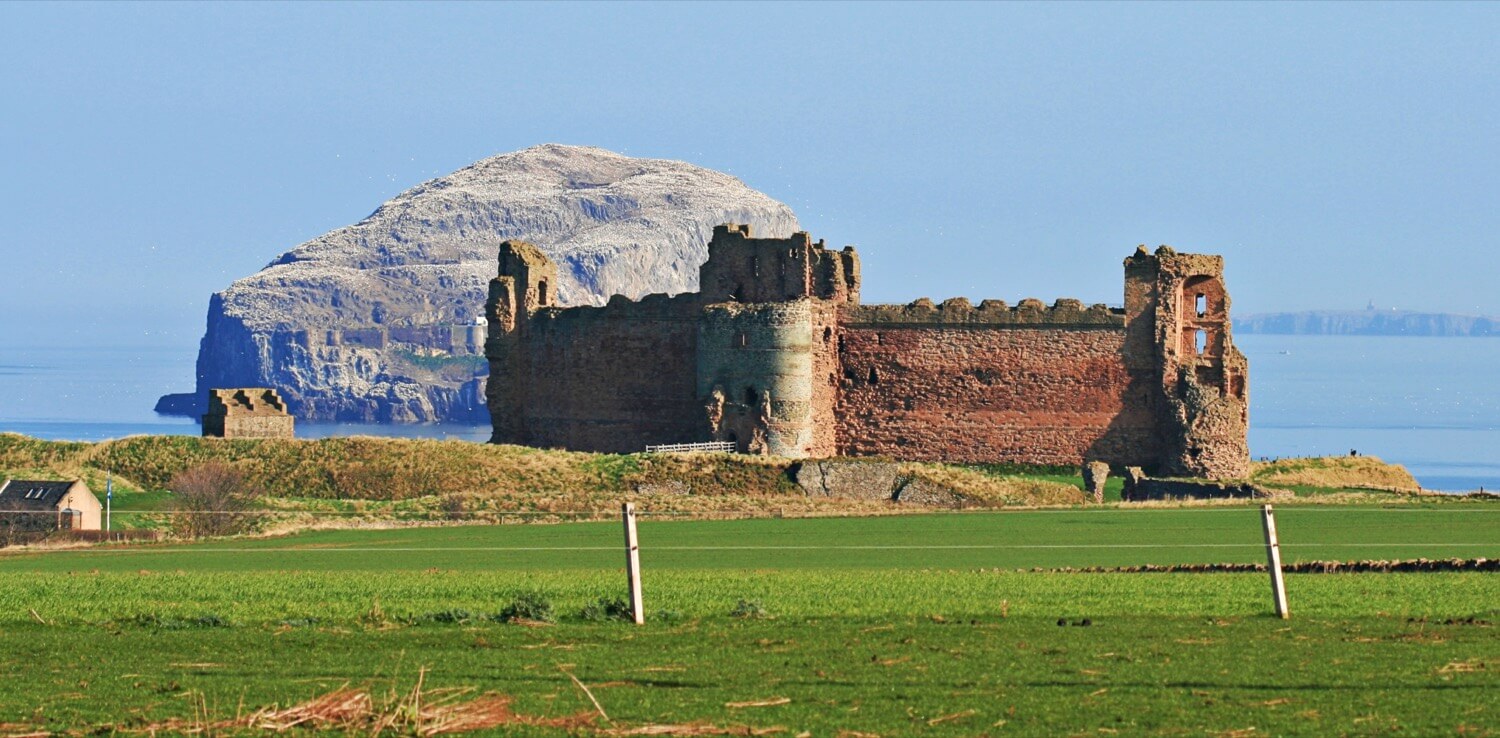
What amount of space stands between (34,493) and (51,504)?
1.08 meters

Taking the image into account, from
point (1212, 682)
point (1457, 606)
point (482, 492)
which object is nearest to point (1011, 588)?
point (1457, 606)

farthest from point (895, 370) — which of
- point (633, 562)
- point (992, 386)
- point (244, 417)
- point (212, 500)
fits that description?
point (633, 562)

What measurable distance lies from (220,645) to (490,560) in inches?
463

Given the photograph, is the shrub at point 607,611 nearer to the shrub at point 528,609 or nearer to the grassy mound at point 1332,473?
the shrub at point 528,609

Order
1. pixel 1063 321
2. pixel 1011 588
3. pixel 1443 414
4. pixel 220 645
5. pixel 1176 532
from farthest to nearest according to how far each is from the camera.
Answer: pixel 1443 414, pixel 1063 321, pixel 1176 532, pixel 1011 588, pixel 220 645

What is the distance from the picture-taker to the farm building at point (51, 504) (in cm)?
4184

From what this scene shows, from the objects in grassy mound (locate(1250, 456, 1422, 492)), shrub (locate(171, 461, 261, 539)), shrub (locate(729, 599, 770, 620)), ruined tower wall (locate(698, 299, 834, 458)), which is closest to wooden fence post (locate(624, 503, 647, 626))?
shrub (locate(729, 599, 770, 620))

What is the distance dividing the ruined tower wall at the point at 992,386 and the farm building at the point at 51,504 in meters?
20.1

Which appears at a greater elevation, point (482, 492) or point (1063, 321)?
point (1063, 321)

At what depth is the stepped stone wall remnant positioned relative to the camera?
193 feet

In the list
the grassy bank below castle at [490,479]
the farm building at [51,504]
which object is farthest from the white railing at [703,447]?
the farm building at [51,504]

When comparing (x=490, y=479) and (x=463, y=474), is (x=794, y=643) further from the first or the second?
(x=463, y=474)

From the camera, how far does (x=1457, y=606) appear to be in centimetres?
2097

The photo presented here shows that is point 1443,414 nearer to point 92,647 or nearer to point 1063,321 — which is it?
point 1063,321
